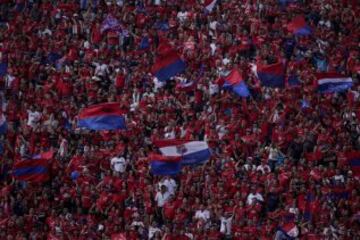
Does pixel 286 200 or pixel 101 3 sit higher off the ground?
pixel 101 3

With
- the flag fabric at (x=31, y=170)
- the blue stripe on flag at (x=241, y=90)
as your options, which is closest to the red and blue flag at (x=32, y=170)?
the flag fabric at (x=31, y=170)

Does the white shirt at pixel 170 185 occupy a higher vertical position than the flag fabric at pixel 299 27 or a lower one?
lower

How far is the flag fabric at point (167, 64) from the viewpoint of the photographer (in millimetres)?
36875

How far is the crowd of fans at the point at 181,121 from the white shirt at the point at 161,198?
1.5 inches

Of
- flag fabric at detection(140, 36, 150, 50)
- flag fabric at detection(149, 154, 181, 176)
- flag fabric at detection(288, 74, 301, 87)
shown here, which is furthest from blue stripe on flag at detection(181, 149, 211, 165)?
flag fabric at detection(140, 36, 150, 50)

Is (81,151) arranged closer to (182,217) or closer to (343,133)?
(182,217)

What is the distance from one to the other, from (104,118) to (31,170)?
2.07m

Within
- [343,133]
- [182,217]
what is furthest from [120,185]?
[343,133]

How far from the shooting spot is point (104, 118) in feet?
114

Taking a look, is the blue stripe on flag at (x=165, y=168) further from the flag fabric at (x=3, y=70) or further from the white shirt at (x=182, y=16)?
the white shirt at (x=182, y=16)

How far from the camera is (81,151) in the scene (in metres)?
36.2

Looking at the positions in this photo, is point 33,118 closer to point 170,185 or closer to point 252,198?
point 170,185

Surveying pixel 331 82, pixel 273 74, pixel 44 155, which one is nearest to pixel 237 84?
pixel 273 74

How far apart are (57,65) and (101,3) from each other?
419 cm
